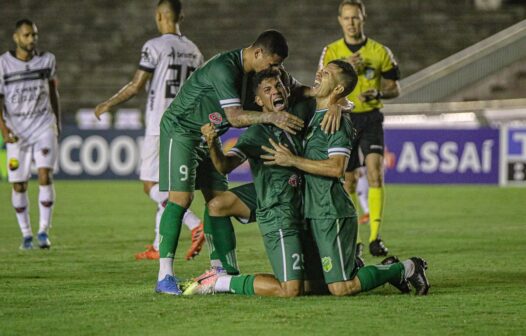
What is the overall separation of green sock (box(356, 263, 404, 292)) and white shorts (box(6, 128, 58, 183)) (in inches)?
198

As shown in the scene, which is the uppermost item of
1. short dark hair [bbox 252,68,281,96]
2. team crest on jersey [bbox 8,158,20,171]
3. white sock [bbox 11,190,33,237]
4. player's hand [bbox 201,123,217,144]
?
short dark hair [bbox 252,68,281,96]

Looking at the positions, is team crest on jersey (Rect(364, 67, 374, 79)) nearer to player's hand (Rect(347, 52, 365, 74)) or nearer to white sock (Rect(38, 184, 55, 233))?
player's hand (Rect(347, 52, 365, 74))

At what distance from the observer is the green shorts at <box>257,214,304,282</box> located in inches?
290

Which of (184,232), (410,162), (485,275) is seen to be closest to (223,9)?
(410,162)

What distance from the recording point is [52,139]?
38.0ft

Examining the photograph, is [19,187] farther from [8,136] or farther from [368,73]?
[368,73]

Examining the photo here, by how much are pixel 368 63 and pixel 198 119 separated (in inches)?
135

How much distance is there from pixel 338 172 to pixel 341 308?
2.98 ft

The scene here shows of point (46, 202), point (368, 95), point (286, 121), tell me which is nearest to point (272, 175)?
point (286, 121)

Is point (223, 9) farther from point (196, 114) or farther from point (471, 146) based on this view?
point (196, 114)

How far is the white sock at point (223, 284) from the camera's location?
24.8 feet

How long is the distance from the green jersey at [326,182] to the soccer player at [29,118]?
4608mm

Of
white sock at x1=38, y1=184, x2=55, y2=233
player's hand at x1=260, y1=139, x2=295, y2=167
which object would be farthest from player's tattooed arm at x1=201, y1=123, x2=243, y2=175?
white sock at x1=38, y1=184, x2=55, y2=233

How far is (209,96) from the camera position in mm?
7961
